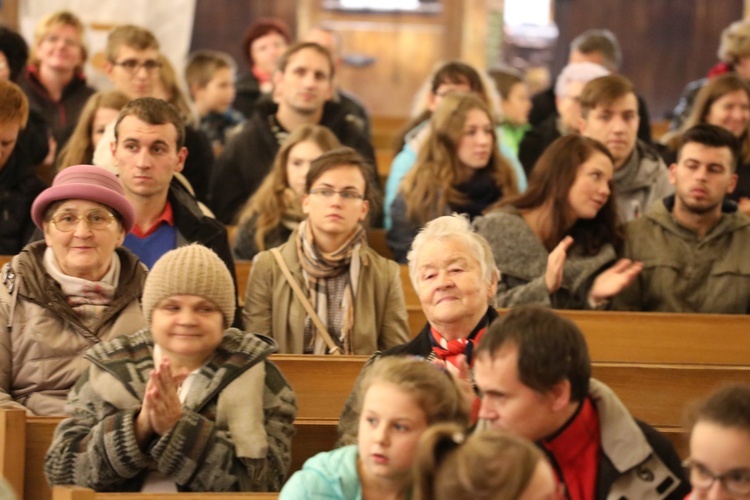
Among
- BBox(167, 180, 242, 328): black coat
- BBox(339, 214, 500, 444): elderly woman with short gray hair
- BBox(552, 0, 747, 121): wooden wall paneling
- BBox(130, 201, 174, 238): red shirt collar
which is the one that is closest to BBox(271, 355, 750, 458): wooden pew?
BBox(339, 214, 500, 444): elderly woman with short gray hair

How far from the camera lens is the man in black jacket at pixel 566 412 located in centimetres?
310

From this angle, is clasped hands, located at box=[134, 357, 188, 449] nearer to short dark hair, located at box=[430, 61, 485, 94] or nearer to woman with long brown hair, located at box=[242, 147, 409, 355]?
woman with long brown hair, located at box=[242, 147, 409, 355]

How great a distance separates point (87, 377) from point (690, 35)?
10.9 meters

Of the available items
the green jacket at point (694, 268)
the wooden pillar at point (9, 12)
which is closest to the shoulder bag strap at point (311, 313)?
the green jacket at point (694, 268)

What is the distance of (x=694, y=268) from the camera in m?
5.48

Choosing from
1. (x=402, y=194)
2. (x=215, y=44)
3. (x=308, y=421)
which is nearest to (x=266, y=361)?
(x=308, y=421)

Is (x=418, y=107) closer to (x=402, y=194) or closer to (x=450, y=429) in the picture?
(x=402, y=194)

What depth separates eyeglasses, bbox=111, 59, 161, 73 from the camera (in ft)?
23.5

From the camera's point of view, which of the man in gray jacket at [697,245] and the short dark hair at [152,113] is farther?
the man in gray jacket at [697,245]

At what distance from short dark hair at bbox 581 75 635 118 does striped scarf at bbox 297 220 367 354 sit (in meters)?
1.99

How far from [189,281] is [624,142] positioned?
3.27m

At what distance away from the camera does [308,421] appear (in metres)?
4.03

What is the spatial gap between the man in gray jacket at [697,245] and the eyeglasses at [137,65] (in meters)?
2.87

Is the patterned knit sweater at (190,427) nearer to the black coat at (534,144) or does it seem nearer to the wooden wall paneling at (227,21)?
the black coat at (534,144)
